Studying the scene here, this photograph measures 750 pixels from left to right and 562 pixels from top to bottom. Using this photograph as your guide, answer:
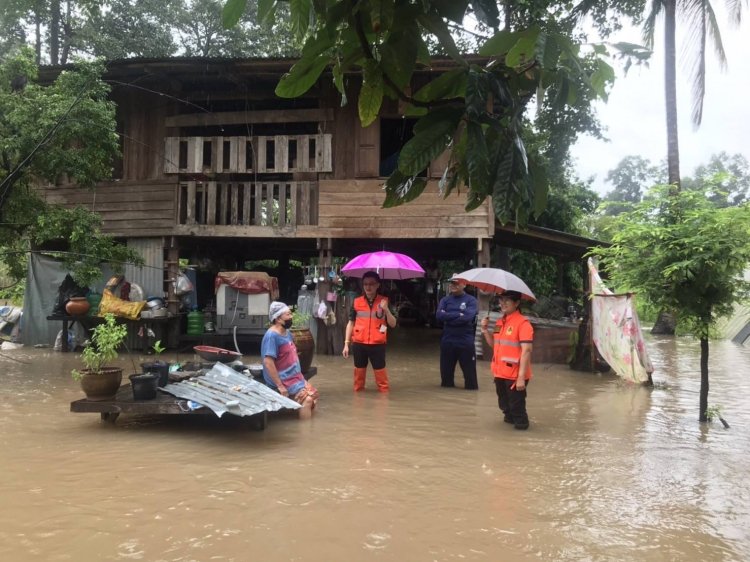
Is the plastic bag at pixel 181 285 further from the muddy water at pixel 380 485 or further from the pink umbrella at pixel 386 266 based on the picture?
the muddy water at pixel 380 485

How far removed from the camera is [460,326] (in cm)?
795

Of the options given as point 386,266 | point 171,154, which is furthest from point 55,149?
point 386,266

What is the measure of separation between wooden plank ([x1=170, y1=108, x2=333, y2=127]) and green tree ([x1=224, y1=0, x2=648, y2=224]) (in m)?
10.5

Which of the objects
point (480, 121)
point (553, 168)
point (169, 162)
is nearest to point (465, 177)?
point (480, 121)

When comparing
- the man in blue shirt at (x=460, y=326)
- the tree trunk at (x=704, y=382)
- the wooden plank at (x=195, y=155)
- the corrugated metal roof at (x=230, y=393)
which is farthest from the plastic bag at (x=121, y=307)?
the tree trunk at (x=704, y=382)

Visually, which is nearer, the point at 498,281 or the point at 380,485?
the point at 380,485

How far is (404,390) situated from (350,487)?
412 cm

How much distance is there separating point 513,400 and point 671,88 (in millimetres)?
12351

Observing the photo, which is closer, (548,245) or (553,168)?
(548,245)

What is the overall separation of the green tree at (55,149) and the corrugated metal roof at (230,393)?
3437 mm

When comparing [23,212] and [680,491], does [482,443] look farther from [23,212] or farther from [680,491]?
[23,212]

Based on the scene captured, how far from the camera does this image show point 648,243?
593cm

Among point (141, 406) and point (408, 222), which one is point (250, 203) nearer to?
point (408, 222)

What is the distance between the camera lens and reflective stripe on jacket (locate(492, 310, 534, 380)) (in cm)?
556
